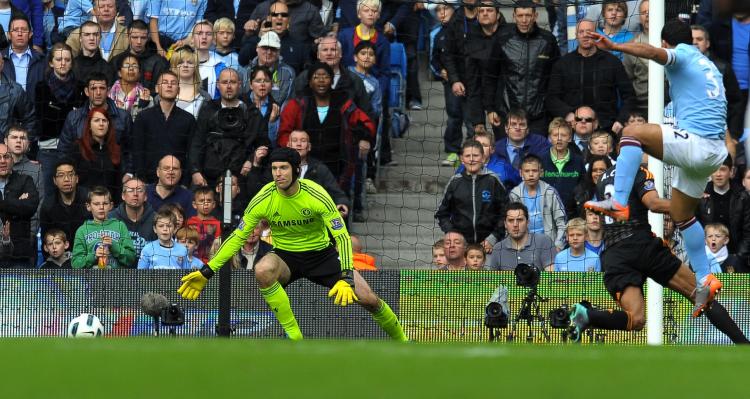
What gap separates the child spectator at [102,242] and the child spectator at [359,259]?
206cm

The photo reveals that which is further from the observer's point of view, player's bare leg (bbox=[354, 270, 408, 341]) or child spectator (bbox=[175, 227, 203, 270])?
child spectator (bbox=[175, 227, 203, 270])

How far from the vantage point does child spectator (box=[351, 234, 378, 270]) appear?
40.4ft

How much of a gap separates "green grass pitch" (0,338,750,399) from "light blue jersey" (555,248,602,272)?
7.82 metres

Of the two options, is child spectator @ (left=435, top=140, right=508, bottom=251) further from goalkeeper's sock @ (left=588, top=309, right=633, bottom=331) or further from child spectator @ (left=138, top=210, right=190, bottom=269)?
goalkeeper's sock @ (left=588, top=309, right=633, bottom=331)

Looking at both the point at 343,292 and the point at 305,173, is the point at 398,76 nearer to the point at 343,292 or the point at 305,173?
the point at 305,173

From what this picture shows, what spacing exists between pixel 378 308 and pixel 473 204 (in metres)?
1.97

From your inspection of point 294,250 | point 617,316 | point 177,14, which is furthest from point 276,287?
point 177,14

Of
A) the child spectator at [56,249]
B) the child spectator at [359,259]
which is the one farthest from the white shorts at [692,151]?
the child spectator at [56,249]

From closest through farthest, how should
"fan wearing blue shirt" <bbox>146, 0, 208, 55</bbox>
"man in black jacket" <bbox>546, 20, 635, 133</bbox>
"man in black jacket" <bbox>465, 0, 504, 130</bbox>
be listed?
"man in black jacket" <bbox>546, 20, 635, 133</bbox>
"man in black jacket" <bbox>465, 0, 504, 130</bbox>
"fan wearing blue shirt" <bbox>146, 0, 208, 55</bbox>

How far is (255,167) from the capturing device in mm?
12688

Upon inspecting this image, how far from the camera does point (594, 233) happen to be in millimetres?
12109

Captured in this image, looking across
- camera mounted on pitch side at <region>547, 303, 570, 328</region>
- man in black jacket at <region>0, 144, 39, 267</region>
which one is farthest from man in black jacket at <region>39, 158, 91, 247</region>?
camera mounted on pitch side at <region>547, 303, 570, 328</region>

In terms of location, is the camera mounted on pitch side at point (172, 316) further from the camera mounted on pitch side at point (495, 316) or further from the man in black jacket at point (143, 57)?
the man in black jacket at point (143, 57)

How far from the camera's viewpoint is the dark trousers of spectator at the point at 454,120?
13.4 metres
